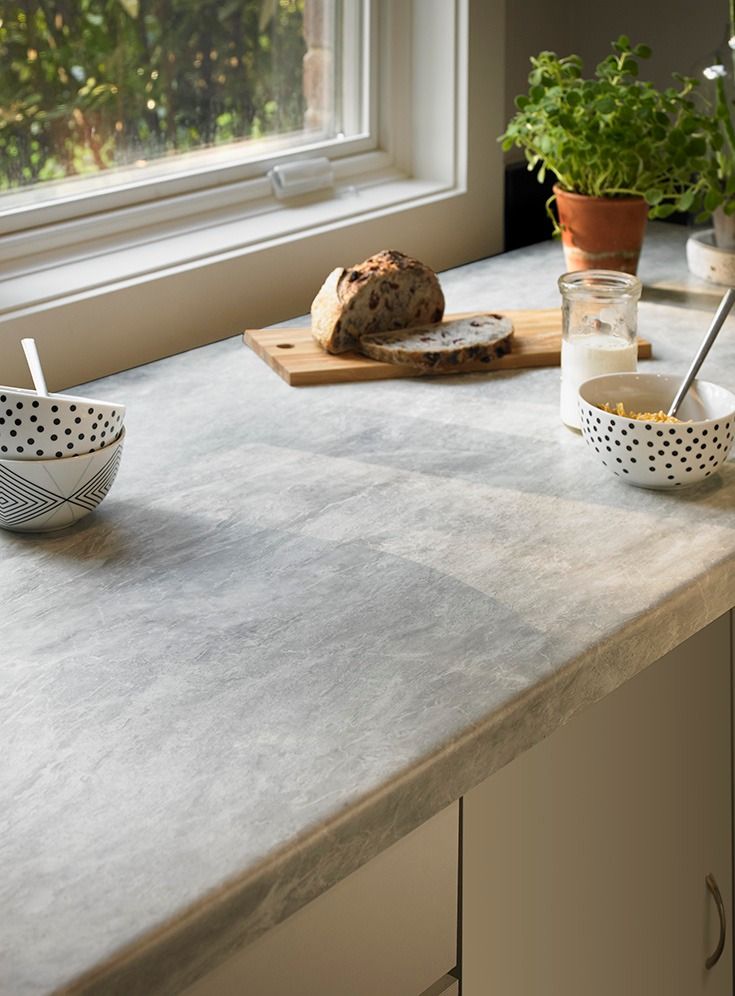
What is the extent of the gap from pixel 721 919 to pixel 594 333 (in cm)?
64

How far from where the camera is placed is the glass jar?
1.34 m

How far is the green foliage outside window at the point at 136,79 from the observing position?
1.57 metres

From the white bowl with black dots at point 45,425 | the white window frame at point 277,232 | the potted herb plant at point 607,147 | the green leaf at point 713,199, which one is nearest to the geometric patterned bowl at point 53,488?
the white bowl with black dots at point 45,425

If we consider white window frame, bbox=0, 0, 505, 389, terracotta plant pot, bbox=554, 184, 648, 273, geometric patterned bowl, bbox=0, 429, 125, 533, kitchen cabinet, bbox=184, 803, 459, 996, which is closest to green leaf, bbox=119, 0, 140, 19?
white window frame, bbox=0, 0, 505, 389

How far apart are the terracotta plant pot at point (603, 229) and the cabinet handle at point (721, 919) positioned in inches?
33.3

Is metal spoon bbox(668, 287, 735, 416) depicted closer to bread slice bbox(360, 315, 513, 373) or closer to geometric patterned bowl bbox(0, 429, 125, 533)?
bread slice bbox(360, 315, 513, 373)

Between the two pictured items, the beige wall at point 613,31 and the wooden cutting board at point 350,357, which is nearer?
the wooden cutting board at point 350,357

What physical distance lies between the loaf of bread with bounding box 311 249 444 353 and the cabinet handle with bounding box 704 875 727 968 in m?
0.73

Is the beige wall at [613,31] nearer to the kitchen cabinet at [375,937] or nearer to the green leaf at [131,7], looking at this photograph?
the green leaf at [131,7]

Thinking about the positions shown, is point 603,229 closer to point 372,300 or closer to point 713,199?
point 713,199

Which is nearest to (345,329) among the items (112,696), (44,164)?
(44,164)

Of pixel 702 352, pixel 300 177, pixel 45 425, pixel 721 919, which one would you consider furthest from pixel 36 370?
pixel 721 919

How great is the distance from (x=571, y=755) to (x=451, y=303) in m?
0.87

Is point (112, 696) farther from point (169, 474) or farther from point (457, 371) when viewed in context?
point (457, 371)
